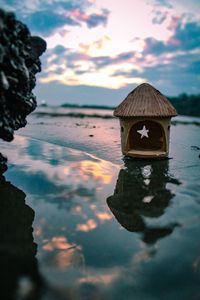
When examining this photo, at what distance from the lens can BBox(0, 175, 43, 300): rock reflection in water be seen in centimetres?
262

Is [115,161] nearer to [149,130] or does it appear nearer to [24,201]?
[149,130]

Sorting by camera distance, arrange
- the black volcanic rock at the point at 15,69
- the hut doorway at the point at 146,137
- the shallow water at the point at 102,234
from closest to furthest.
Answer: the shallow water at the point at 102,234
the black volcanic rock at the point at 15,69
the hut doorway at the point at 146,137

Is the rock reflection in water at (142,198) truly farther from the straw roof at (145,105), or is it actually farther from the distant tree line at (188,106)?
the distant tree line at (188,106)

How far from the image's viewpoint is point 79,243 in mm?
3498

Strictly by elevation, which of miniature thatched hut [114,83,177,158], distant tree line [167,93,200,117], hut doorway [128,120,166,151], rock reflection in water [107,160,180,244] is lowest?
rock reflection in water [107,160,180,244]

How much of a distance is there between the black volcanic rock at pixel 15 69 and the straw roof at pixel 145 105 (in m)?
3.47

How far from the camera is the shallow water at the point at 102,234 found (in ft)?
8.93

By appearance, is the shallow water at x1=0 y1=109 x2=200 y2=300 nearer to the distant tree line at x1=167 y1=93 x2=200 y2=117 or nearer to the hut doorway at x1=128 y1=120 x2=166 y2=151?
the hut doorway at x1=128 y1=120 x2=166 y2=151

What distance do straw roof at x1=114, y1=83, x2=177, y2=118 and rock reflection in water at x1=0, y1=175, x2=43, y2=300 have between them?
5144mm

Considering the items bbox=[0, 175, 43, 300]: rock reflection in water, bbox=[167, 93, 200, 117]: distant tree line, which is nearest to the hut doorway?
bbox=[0, 175, 43, 300]: rock reflection in water

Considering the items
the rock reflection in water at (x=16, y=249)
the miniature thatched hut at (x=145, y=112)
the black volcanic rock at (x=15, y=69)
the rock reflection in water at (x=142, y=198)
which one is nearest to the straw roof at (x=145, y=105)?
the miniature thatched hut at (x=145, y=112)

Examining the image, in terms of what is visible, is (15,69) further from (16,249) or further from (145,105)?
(145,105)

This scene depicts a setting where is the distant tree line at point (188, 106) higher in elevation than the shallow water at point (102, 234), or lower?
higher

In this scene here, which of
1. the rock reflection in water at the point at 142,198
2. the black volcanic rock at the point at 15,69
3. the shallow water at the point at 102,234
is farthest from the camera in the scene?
the black volcanic rock at the point at 15,69
